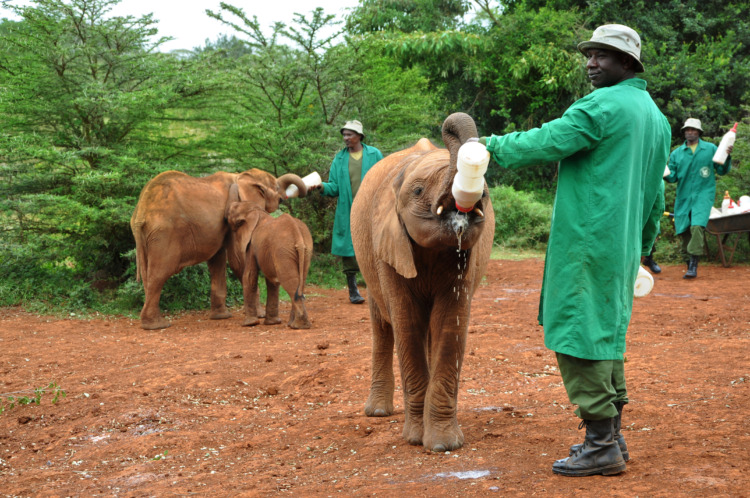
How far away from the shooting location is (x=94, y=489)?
4.42 metres

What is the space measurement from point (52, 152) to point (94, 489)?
744 centimetres

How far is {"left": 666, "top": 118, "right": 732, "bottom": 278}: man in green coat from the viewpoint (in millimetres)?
13148

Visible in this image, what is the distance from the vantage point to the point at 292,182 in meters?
10.6

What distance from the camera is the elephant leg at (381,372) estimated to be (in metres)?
5.72

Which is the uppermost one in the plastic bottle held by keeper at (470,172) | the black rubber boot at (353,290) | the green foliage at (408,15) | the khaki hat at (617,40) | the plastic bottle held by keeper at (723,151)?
the green foliage at (408,15)

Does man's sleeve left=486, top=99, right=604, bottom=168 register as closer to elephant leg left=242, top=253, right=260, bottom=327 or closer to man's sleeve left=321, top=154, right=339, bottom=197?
elephant leg left=242, top=253, right=260, bottom=327

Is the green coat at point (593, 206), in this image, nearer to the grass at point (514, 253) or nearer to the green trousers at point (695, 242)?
the green trousers at point (695, 242)

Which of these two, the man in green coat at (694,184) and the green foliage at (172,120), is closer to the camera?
the green foliage at (172,120)

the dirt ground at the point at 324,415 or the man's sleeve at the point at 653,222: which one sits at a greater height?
the man's sleeve at the point at 653,222

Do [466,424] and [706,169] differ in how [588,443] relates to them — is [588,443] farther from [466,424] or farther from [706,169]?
[706,169]

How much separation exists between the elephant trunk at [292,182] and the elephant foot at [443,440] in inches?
236

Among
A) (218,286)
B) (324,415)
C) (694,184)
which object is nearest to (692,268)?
(694,184)

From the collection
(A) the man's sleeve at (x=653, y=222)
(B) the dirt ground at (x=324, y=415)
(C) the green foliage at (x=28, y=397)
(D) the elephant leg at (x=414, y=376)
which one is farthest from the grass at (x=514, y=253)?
(A) the man's sleeve at (x=653, y=222)

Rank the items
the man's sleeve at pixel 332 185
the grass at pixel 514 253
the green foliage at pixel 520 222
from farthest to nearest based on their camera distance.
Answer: the green foliage at pixel 520 222, the grass at pixel 514 253, the man's sleeve at pixel 332 185
